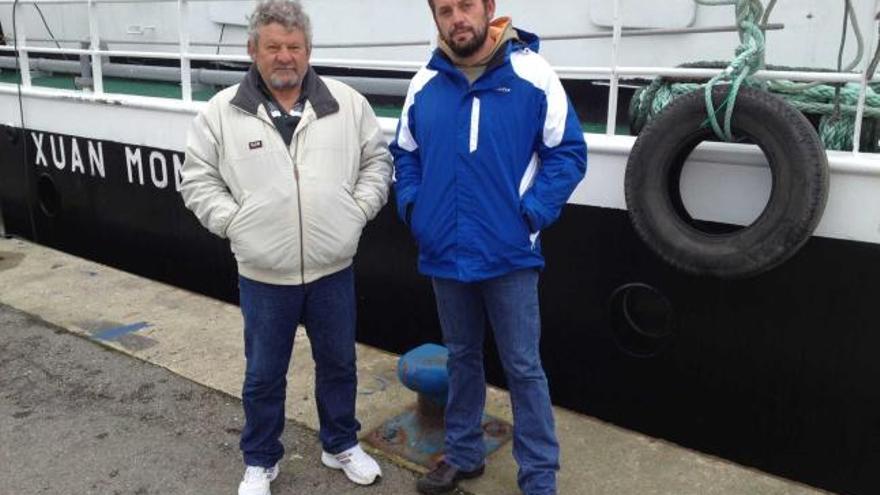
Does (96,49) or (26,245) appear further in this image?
(26,245)

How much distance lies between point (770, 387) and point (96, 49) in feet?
14.9

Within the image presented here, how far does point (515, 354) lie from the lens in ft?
8.94

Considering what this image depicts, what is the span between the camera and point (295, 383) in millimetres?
4020

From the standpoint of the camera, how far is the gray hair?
2.60 meters

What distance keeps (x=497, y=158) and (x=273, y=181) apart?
73 cm

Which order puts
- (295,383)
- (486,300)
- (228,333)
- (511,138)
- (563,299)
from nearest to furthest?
(511,138) < (486,300) < (563,299) < (295,383) < (228,333)

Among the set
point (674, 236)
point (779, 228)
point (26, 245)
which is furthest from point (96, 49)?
point (779, 228)

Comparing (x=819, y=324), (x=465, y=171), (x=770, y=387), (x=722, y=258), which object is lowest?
(x=770, y=387)

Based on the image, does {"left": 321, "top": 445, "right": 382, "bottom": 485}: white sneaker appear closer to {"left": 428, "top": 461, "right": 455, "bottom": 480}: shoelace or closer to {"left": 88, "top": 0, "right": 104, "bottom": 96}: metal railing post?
{"left": 428, "top": 461, "right": 455, "bottom": 480}: shoelace

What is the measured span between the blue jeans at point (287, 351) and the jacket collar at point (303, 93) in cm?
58

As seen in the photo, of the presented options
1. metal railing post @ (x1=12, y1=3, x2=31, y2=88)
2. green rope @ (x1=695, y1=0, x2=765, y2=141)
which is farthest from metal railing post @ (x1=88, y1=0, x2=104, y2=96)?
green rope @ (x1=695, y1=0, x2=765, y2=141)

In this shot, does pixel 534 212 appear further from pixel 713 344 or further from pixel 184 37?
pixel 184 37

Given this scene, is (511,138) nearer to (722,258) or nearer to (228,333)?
(722,258)

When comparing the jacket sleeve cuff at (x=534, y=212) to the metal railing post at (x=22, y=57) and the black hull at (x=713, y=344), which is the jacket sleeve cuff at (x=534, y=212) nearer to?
the black hull at (x=713, y=344)
